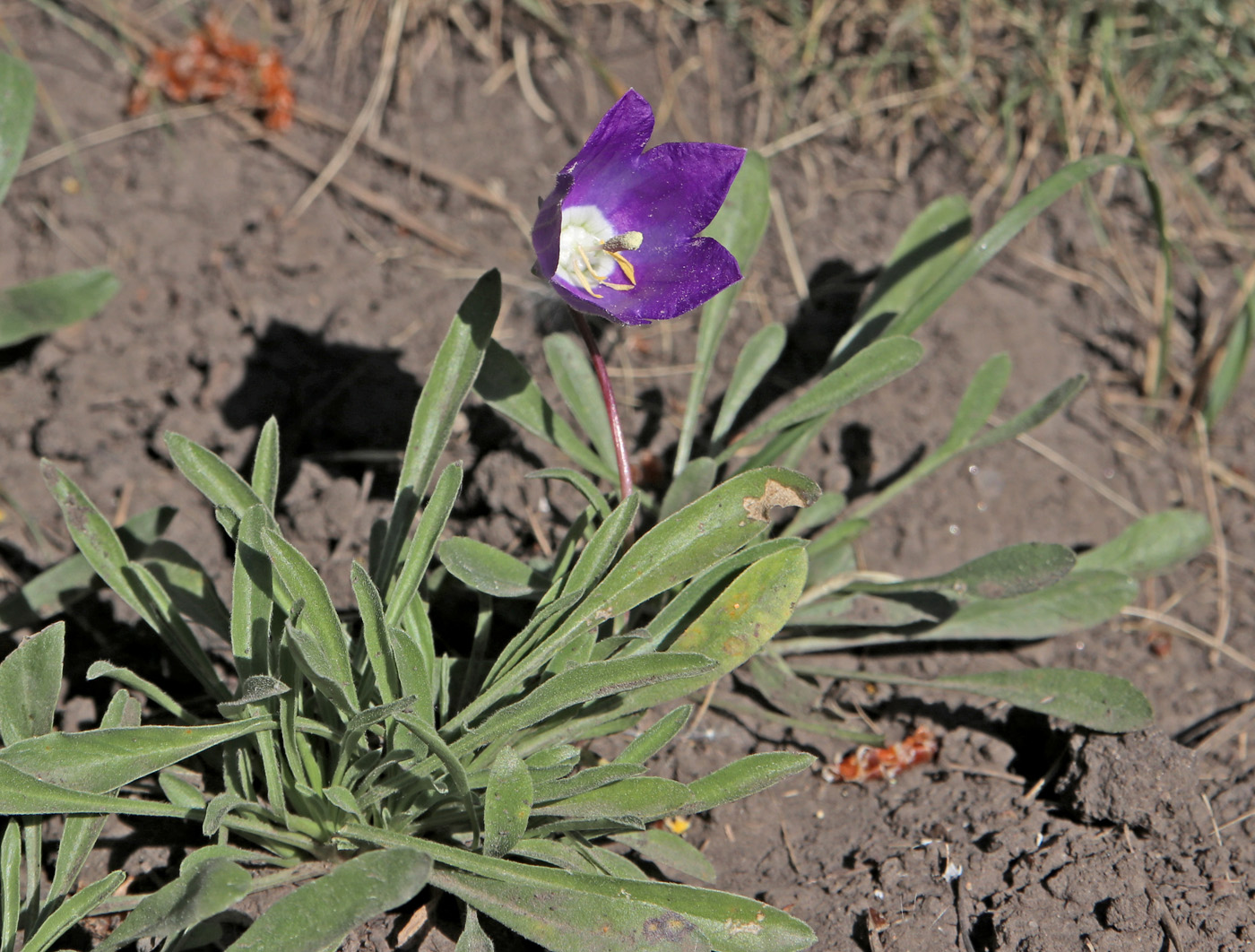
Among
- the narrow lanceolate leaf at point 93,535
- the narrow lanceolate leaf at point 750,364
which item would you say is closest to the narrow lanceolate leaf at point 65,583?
the narrow lanceolate leaf at point 93,535

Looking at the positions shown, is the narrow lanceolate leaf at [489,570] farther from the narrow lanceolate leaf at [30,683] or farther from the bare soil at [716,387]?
the narrow lanceolate leaf at [30,683]

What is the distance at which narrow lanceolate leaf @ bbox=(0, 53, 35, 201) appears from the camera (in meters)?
2.87

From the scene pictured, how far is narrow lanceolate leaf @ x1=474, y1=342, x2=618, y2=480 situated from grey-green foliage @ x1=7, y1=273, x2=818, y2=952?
0.13 m

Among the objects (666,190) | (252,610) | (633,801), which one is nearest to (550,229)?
(666,190)

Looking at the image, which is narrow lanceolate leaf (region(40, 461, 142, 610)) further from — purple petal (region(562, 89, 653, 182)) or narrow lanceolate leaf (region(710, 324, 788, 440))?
narrow lanceolate leaf (region(710, 324, 788, 440))

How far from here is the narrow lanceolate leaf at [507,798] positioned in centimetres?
184

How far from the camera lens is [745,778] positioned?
2111mm

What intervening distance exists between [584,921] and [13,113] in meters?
2.51

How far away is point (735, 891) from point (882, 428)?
4.88ft

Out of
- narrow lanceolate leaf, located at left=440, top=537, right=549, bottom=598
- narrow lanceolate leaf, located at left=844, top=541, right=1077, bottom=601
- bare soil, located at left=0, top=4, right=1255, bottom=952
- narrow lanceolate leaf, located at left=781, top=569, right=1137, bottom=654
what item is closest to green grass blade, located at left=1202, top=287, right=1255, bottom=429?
bare soil, located at left=0, top=4, right=1255, bottom=952

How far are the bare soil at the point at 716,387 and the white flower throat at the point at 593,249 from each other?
723 millimetres

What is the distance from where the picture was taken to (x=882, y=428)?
10.8 feet

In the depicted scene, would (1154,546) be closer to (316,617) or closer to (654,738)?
(654,738)

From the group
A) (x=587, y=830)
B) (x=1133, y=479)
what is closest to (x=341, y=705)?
(x=587, y=830)
